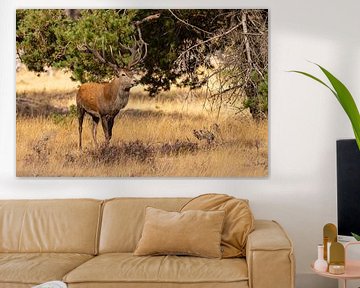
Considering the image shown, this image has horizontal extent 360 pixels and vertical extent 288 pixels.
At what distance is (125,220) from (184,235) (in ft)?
1.87

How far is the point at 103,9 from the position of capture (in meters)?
4.79

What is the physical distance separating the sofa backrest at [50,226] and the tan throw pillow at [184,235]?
1.51 ft

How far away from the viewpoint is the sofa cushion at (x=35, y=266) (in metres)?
3.66

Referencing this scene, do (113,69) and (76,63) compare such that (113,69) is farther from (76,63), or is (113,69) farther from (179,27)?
(179,27)

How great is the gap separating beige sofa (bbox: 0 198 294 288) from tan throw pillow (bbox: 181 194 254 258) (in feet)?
0.30

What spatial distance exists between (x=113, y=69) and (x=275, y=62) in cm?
121

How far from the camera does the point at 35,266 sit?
380 cm

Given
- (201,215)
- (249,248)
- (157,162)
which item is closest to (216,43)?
(157,162)

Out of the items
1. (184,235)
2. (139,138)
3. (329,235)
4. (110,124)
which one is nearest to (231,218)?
(184,235)

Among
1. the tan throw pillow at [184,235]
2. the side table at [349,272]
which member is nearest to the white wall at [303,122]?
the tan throw pillow at [184,235]

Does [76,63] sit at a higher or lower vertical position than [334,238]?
higher

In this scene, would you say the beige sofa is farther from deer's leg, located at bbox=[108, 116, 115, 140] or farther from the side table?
deer's leg, located at bbox=[108, 116, 115, 140]

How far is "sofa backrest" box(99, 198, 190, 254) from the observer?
4.32 m

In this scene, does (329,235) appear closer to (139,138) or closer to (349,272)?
(349,272)
